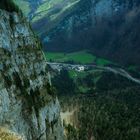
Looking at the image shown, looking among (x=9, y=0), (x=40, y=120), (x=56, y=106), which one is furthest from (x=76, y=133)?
→ (x=9, y=0)

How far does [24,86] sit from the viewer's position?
9950 centimetres

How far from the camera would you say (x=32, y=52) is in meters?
109

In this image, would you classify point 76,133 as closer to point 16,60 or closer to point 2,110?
point 16,60

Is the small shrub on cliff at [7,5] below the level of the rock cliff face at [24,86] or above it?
above

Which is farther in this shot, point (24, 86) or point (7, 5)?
point (24, 86)

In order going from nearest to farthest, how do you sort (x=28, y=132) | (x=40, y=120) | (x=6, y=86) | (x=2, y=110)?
(x=2, y=110)
(x=6, y=86)
(x=28, y=132)
(x=40, y=120)

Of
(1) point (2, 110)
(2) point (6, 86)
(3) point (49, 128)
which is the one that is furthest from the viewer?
Answer: (3) point (49, 128)

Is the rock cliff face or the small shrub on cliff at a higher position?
the small shrub on cliff

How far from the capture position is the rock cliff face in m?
89.4

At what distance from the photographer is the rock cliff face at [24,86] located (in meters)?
89.4

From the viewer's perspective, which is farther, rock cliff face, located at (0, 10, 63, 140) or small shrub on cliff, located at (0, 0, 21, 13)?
small shrub on cliff, located at (0, 0, 21, 13)

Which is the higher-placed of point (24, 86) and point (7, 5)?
point (7, 5)

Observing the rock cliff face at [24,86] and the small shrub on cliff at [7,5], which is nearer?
the rock cliff face at [24,86]

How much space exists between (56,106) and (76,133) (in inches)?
2965
